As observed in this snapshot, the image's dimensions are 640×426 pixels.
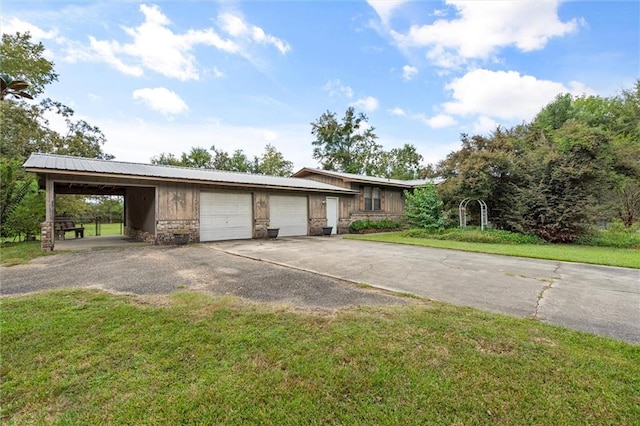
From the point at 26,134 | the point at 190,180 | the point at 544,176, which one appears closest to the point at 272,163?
the point at 26,134

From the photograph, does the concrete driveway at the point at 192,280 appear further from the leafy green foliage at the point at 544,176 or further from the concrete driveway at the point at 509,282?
the leafy green foliage at the point at 544,176

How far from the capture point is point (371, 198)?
18.2 meters

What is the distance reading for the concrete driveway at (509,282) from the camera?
11.9 ft

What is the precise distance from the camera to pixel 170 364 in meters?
2.39

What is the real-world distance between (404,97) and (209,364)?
18.6 metres

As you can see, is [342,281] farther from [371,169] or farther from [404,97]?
[371,169]

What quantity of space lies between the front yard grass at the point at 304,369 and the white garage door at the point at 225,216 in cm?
839

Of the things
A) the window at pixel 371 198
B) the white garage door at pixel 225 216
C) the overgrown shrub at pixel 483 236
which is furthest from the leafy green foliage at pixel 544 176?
the white garage door at pixel 225 216

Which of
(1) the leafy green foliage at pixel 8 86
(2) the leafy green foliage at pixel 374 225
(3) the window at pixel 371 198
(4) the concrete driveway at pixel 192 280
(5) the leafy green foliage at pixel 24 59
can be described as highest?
(5) the leafy green foliage at pixel 24 59

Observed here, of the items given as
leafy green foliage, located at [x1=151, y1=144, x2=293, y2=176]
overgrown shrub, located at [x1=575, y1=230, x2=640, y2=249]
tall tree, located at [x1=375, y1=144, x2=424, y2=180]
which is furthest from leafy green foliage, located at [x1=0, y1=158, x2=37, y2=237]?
tall tree, located at [x1=375, y1=144, x2=424, y2=180]

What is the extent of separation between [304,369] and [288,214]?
12.2 meters

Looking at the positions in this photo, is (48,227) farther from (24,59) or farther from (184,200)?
(24,59)

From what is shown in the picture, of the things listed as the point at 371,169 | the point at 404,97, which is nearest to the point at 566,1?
the point at 404,97

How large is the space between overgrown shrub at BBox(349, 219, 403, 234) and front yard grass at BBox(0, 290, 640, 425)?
13.4 meters
